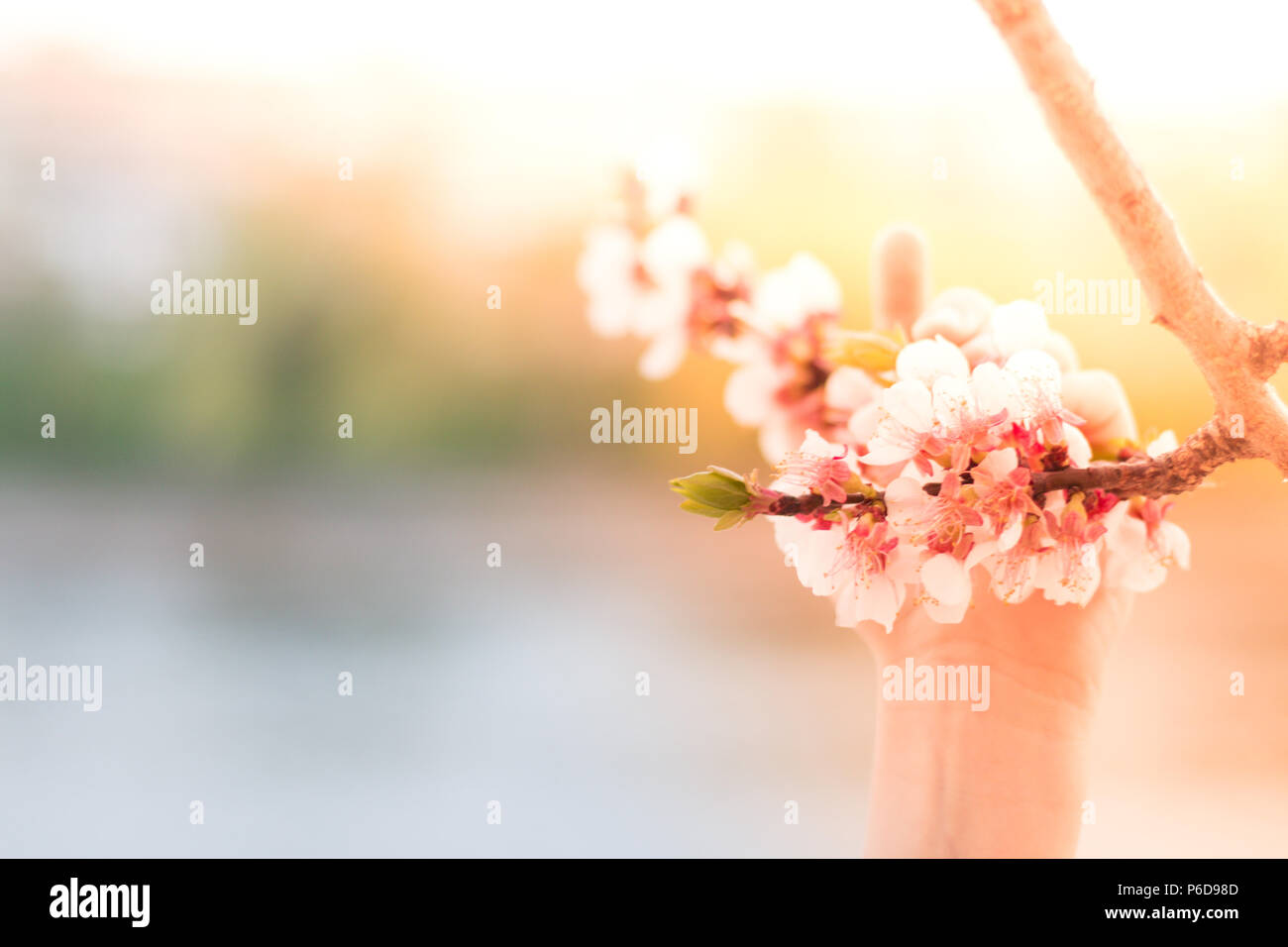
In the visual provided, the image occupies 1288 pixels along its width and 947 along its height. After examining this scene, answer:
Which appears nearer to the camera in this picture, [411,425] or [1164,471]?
[1164,471]

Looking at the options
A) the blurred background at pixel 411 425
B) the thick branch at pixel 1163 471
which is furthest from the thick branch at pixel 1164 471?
the blurred background at pixel 411 425

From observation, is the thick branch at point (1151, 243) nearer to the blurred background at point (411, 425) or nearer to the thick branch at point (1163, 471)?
the thick branch at point (1163, 471)

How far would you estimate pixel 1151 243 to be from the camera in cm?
35

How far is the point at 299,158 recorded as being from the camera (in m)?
0.86

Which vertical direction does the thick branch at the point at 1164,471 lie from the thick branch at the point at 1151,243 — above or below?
below

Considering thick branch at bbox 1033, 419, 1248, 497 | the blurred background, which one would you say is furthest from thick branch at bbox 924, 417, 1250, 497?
the blurred background

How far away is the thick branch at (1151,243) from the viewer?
1.08ft

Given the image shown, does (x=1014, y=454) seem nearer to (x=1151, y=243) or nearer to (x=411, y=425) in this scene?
(x=1151, y=243)

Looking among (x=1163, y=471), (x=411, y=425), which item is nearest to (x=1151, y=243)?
(x=1163, y=471)

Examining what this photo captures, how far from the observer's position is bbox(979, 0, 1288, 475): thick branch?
1.08ft

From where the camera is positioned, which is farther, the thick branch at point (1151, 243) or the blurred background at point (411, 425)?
the blurred background at point (411, 425)

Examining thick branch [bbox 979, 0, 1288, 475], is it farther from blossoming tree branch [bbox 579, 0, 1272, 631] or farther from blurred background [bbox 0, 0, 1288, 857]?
blurred background [bbox 0, 0, 1288, 857]
